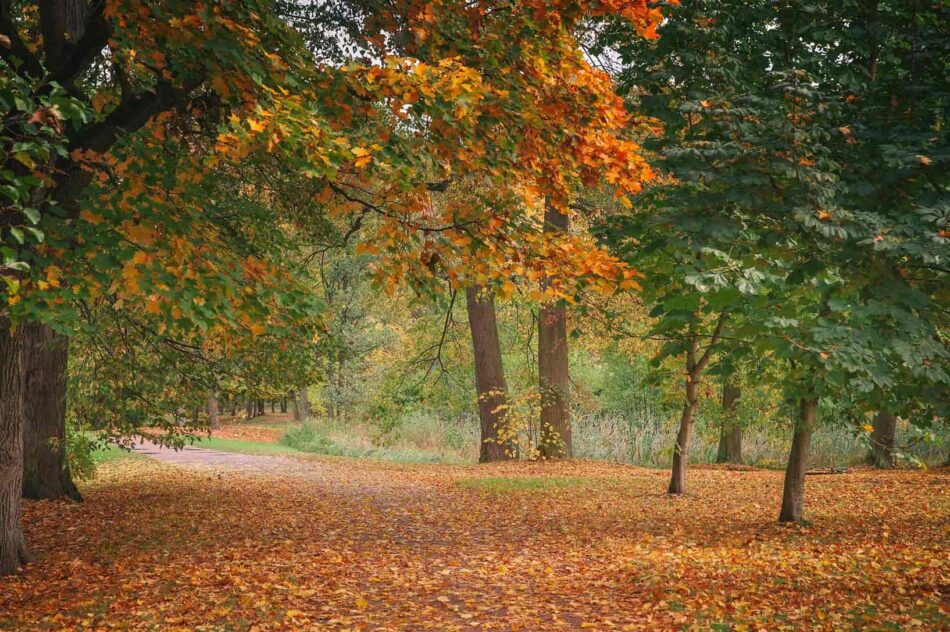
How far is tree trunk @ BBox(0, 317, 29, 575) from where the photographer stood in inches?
258

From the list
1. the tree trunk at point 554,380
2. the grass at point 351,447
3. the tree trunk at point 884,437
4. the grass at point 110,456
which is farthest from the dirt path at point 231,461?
the tree trunk at point 884,437

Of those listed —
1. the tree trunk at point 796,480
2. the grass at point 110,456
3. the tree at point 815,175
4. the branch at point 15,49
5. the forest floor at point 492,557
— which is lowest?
the grass at point 110,456

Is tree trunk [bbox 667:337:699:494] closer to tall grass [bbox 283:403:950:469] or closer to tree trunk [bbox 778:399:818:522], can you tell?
tree trunk [bbox 778:399:818:522]

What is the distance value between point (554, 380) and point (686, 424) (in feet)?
19.0

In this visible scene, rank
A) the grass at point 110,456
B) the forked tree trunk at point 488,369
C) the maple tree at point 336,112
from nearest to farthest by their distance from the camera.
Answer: the maple tree at point 336,112, the forked tree trunk at point 488,369, the grass at point 110,456

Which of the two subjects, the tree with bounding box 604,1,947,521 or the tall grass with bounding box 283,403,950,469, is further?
the tall grass with bounding box 283,403,950,469

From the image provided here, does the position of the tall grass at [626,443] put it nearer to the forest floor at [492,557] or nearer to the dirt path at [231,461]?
the dirt path at [231,461]

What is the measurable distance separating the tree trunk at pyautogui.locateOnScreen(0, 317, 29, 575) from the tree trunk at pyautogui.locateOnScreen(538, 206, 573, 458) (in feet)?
35.4

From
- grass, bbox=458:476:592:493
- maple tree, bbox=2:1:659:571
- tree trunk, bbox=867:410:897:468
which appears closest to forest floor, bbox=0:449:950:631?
grass, bbox=458:476:592:493

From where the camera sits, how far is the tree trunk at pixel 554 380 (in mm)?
16219

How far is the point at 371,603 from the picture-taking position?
5.73 m

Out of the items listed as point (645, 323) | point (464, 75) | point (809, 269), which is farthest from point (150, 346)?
point (645, 323)

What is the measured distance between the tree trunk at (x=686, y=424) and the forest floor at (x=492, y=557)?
1.05ft

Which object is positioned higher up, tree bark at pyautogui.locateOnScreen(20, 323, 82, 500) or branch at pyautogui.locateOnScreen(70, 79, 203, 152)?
branch at pyautogui.locateOnScreen(70, 79, 203, 152)
